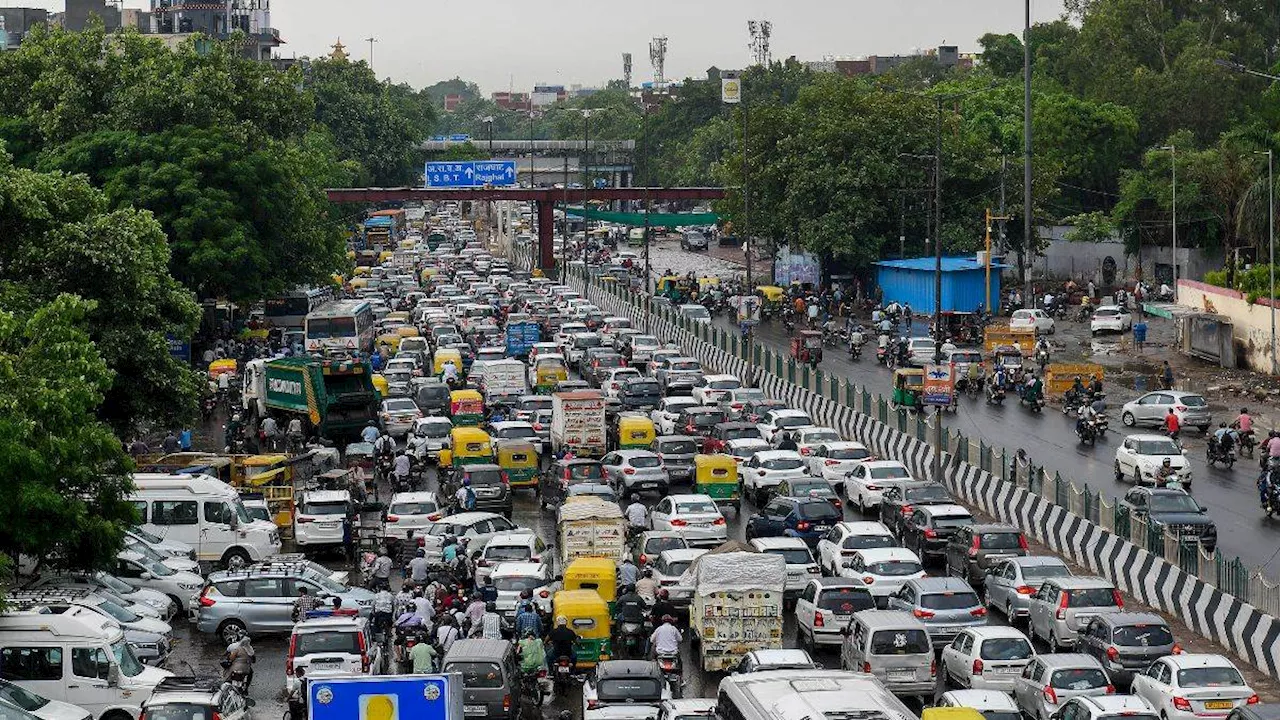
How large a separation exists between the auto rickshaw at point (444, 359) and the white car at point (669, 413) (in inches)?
485

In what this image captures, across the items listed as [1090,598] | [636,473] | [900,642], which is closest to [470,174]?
[636,473]

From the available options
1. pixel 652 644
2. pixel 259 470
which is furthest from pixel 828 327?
pixel 652 644

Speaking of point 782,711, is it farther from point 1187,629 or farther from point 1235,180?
point 1235,180

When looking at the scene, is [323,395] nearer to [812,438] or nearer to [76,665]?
[812,438]

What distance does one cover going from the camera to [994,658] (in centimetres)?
2802

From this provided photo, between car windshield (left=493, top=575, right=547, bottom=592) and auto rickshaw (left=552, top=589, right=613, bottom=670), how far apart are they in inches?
119

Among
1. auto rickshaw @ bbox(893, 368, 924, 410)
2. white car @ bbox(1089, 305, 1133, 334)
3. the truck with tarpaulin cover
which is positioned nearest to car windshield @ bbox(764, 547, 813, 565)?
the truck with tarpaulin cover

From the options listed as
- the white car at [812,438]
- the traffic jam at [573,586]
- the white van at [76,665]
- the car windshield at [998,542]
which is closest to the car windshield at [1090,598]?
the traffic jam at [573,586]

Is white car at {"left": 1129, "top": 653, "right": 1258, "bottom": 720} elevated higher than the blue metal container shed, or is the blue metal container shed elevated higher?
the blue metal container shed

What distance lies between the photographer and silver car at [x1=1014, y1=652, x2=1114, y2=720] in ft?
85.4

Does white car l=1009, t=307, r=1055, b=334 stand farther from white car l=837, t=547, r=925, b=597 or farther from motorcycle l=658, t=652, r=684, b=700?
motorcycle l=658, t=652, r=684, b=700

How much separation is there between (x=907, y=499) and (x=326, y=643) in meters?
15.8

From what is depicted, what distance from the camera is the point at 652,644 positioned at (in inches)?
1158

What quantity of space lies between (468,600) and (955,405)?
29.8 meters
